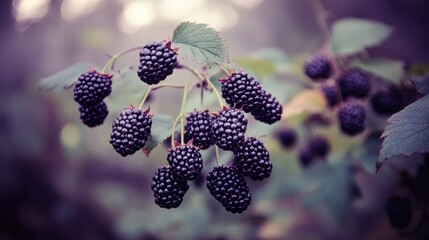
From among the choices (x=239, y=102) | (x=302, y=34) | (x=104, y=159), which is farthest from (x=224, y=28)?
(x=239, y=102)

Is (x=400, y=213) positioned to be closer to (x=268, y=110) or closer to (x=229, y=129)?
(x=268, y=110)

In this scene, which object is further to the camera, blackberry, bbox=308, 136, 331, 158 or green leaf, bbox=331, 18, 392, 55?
blackberry, bbox=308, 136, 331, 158

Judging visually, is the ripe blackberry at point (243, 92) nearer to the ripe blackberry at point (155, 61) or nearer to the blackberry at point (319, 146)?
the ripe blackberry at point (155, 61)

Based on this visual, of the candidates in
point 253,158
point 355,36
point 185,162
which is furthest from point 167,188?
point 355,36

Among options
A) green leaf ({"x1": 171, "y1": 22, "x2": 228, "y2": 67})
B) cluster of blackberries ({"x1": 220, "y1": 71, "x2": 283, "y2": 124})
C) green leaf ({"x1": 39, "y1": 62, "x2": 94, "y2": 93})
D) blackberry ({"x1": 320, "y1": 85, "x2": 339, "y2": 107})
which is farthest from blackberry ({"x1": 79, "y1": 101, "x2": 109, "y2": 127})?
blackberry ({"x1": 320, "y1": 85, "x2": 339, "y2": 107})

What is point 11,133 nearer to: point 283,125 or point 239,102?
point 283,125

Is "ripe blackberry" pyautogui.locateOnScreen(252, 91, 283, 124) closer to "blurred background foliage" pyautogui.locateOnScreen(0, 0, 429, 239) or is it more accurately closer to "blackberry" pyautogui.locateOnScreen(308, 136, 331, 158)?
"blurred background foliage" pyautogui.locateOnScreen(0, 0, 429, 239)
